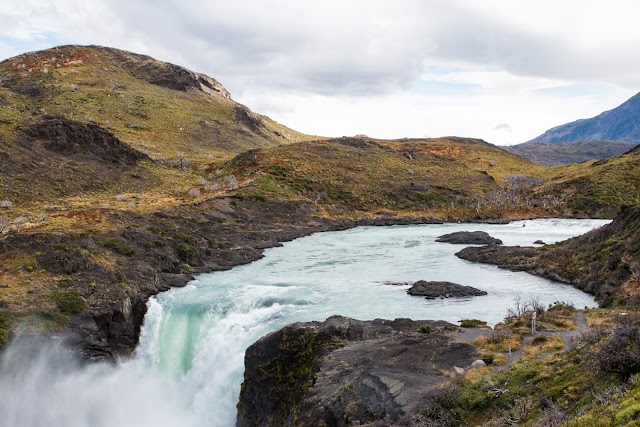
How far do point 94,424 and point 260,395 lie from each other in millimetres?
11326

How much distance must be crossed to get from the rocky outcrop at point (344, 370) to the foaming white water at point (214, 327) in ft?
13.3

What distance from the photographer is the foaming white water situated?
30.2 metres

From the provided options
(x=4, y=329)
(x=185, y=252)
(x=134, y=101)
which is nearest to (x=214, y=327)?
(x=4, y=329)

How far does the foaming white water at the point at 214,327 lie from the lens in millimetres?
30241

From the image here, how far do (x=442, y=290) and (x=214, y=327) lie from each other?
19671mm

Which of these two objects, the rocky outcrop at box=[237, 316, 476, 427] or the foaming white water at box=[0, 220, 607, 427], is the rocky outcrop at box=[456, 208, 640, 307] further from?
the rocky outcrop at box=[237, 316, 476, 427]

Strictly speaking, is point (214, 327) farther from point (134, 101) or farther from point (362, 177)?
point (134, 101)

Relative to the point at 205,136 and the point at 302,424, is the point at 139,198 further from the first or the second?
the point at 205,136

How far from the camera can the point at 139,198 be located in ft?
246

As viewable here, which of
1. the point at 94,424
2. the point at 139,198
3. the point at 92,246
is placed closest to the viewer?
the point at 94,424

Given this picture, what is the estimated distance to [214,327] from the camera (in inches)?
1463

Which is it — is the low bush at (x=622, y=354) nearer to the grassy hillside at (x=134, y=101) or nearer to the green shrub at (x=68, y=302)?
the green shrub at (x=68, y=302)

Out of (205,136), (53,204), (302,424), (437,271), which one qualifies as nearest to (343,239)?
(437,271)

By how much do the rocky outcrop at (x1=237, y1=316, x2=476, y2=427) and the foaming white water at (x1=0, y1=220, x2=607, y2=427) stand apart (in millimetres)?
4039
